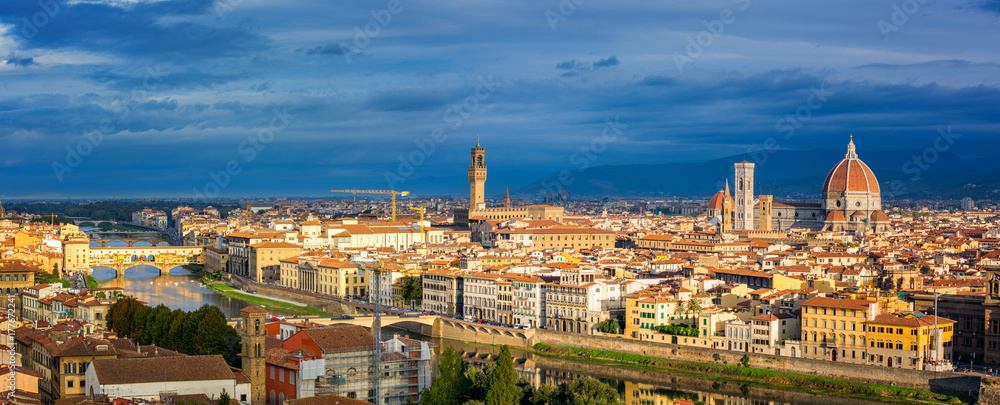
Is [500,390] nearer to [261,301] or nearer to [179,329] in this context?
[179,329]

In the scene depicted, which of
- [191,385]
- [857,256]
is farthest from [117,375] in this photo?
[857,256]

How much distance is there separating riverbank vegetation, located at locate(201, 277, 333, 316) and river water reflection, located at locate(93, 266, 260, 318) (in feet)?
1.63

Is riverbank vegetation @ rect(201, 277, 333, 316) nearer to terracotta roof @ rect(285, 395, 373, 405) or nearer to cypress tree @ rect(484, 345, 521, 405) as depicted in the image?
cypress tree @ rect(484, 345, 521, 405)

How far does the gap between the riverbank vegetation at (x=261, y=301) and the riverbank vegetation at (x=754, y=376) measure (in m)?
12.5

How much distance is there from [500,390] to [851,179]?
6147 cm

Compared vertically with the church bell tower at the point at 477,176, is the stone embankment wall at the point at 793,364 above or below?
below

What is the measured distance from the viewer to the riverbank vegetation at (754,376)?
26.1 m

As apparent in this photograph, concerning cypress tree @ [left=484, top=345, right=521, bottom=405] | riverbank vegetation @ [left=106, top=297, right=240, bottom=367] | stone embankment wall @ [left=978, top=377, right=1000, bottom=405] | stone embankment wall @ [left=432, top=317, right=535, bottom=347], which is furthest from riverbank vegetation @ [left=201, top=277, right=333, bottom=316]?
stone embankment wall @ [left=978, top=377, right=1000, bottom=405]

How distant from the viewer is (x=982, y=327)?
29078 mm

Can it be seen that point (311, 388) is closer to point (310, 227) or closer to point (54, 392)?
point (54, 392)

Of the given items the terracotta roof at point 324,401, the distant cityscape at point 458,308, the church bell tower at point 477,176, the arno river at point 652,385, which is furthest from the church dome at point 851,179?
the terracotta roof at point 324,401

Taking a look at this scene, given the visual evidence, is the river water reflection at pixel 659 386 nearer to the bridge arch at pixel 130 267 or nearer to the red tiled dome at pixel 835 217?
the bridge arch at pixel 130 267

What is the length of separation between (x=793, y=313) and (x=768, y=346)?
1.88 metres

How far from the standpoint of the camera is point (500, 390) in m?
21.8
